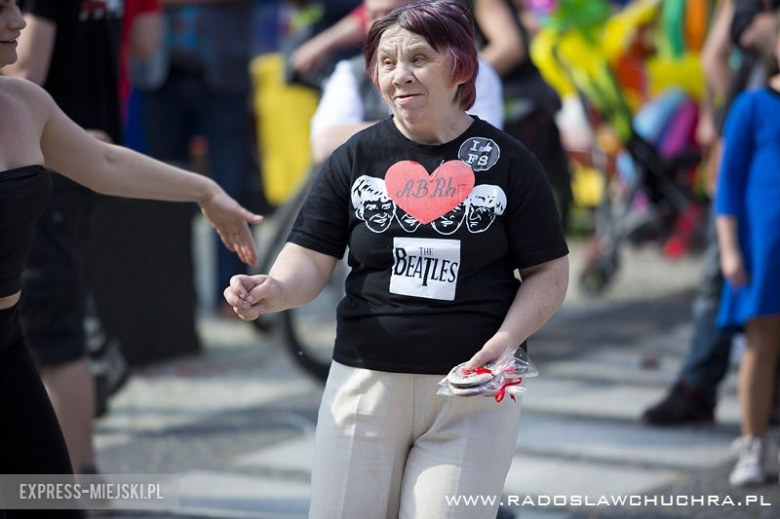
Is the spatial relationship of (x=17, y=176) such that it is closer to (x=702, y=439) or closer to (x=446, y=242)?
(x=446, y=242)

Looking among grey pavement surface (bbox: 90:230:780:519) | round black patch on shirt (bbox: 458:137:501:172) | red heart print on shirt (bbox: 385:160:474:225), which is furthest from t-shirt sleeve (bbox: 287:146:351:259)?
grey pavement surface (bbox: 90:230:780:519)

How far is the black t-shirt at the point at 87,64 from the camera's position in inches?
173

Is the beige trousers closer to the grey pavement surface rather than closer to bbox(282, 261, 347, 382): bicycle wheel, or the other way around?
the grey pavement surface

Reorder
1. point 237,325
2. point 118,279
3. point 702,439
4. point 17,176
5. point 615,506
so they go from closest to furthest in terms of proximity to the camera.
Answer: point 17,176
point 615,506
point 702,439
point 118,279
point 237,325

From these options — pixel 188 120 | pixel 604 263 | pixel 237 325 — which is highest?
pixel 188 120

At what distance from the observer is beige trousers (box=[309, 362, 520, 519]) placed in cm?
294

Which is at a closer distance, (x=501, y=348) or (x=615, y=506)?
(x=501, y=348)

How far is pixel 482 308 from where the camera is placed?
118 inches

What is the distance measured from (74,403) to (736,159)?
2426 mm

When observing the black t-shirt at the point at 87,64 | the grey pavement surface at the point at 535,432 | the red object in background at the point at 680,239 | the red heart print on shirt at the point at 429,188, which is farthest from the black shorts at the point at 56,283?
the red object in background at the point at 680,239

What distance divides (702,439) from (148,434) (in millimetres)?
2304

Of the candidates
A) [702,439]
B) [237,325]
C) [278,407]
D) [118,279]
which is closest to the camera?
A: [702,439]


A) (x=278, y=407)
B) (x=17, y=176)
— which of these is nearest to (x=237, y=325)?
(x=278, y=407)

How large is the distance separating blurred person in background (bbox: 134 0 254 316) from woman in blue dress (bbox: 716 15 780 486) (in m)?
3.62
